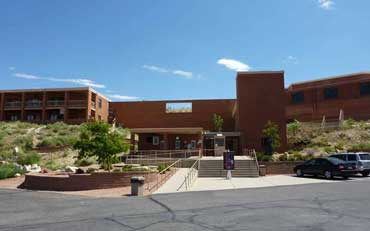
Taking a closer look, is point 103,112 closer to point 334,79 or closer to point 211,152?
point 211,152

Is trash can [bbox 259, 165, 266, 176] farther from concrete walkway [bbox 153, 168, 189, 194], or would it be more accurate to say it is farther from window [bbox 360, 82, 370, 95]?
window [bbox 360, 82, 370, 95]

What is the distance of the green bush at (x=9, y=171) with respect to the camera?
2548cm

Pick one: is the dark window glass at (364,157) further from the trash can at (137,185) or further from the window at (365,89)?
the window at (365,89)

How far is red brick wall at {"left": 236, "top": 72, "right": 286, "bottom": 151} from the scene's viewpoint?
133ft

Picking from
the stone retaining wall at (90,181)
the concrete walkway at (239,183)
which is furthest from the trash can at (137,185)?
the stone retaining wall at (90,181)

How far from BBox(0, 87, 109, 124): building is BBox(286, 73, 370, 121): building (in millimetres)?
31543

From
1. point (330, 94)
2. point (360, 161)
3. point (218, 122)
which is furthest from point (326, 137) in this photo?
point (360, 161)

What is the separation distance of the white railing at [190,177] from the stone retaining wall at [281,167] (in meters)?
5.42

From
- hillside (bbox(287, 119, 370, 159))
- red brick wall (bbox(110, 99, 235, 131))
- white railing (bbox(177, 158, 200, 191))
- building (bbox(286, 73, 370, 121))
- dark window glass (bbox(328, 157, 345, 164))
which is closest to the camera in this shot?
white railing (bbox(177, 158, 200, 191))

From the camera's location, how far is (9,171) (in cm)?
2583

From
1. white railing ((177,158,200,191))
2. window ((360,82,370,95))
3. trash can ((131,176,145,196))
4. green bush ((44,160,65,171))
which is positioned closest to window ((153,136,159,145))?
green bush ((44,160,65,171))

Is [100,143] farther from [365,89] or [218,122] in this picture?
[365,89]

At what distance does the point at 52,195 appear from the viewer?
18.4 m

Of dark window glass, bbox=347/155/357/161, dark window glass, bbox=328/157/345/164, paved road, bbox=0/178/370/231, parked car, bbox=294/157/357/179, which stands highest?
dark window glass, bbox=347/155/357/161
